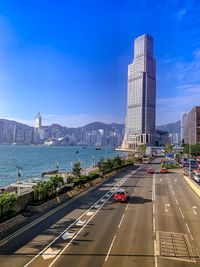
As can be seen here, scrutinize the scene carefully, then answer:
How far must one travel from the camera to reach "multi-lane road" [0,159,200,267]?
1945cm

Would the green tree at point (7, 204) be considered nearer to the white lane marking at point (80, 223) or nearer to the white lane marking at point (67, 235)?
the white lane marking at point (80, 223)

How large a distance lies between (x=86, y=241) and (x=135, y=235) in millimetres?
3977

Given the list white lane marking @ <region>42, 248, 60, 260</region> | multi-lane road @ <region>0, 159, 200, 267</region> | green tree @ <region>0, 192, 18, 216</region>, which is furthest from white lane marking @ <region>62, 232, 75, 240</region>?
green tree @ <region>0, 192, 18, 216</region>

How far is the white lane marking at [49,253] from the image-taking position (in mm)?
19669

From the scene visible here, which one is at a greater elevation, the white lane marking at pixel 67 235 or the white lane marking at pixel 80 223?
the white lane marking at pixel 80 223

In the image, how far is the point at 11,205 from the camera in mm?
29422

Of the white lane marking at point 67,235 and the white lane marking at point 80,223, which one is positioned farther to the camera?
the white lane marking at point 80,223

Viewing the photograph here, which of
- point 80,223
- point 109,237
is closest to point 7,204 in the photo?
point 80,223

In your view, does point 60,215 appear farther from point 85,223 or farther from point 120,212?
point 120,212

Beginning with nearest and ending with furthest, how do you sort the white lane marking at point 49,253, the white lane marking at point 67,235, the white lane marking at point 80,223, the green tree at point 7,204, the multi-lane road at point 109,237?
the multi-lane road at point 109,237
the white lane marking at point 49,253
the white lane marking at point 67,235
the white lane marking at point 80,223
the green tree at point 7,204

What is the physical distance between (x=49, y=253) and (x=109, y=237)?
517cm

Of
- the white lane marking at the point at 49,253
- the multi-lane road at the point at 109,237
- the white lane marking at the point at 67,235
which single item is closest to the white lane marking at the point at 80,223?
the multi-lane road at the point at 109,237

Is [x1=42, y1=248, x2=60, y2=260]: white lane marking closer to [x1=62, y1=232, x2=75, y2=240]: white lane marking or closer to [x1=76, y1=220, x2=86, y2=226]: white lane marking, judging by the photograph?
[x1=62, y1=232, x2=75, y2=240]: white lane marking

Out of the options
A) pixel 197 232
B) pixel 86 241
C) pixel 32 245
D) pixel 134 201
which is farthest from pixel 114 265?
pixel 134 201
